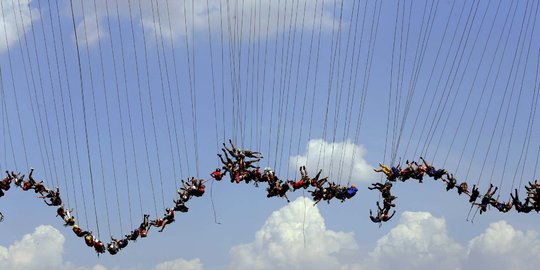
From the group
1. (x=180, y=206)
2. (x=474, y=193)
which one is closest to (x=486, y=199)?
(x=474, y=193)

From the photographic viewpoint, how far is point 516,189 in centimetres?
4981

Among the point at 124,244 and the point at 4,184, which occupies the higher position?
the point at 4,184

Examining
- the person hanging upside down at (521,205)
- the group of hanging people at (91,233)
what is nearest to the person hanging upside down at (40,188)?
the group of hanging people at (91,233)

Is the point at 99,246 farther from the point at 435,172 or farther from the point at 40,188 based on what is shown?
the point at 435,172

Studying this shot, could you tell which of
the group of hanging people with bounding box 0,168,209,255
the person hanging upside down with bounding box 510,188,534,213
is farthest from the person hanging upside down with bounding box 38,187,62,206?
the person hanging upside down with bounding box 510,188,534,213

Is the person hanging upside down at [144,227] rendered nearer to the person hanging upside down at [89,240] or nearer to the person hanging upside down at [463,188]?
the person hanging upside down at [89,240]

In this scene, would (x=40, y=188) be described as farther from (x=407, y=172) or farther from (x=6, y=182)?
(x=407, y=172)

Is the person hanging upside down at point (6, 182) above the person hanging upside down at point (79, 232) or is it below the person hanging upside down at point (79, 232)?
above

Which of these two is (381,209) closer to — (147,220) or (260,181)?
(260,181)

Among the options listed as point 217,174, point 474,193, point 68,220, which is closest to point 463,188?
point 474,193

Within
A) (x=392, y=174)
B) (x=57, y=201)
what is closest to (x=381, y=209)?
(x=392, y=174)

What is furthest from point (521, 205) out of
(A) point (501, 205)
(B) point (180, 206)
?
(B) point (180, 206)

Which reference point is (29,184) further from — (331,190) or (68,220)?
(331,190)

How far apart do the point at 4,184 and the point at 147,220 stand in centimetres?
764
